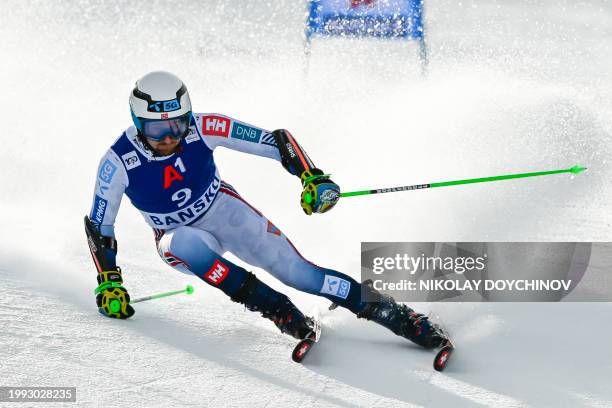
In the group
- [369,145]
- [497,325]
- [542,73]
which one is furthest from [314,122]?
[542,73]

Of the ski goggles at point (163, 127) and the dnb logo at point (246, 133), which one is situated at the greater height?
the dnb logo at point (246, 133)

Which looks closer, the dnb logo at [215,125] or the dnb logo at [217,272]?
the dnb logo at [217,272]

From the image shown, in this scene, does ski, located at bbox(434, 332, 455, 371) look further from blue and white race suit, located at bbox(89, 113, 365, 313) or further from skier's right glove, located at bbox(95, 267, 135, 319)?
skier's right glove, located at bbox(95, 267, 135, 319)

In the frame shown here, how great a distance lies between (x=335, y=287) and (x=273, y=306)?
0.31 metres

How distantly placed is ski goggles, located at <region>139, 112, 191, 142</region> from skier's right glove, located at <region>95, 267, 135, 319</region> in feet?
2.27

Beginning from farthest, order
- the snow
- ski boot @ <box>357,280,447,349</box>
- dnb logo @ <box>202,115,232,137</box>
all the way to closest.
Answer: dnb logo @ <box>202,115,232,137</box>, ski boot @ <box>357,280,447,349</box>, the snow

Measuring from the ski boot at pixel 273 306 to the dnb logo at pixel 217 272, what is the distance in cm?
11

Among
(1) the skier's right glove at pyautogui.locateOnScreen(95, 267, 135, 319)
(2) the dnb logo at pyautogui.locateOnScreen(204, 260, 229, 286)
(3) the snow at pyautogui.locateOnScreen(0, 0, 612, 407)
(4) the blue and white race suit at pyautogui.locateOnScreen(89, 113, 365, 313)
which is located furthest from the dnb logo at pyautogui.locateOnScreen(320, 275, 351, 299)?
(1) the skier's right glove at pyautogui.locateOnScreen(95, 267, 135, 319)

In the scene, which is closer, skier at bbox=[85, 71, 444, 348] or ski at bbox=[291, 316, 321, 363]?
ski at bbox=[291, 316, 321, 363]

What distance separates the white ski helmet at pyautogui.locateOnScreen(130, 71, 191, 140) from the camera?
368cm

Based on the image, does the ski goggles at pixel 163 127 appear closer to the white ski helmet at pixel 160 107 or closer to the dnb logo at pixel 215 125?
the white ski helmet at pixel 160 107

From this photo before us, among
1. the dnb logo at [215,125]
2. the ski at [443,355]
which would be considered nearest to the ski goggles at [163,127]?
the dnb logo at [215,125]

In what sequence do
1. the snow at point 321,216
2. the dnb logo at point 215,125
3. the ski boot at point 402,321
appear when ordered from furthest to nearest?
the dnb logo at point 215,125 → the ski boot at point 402,321 → the snow at point 321,216

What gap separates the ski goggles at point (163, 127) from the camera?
146 inches
